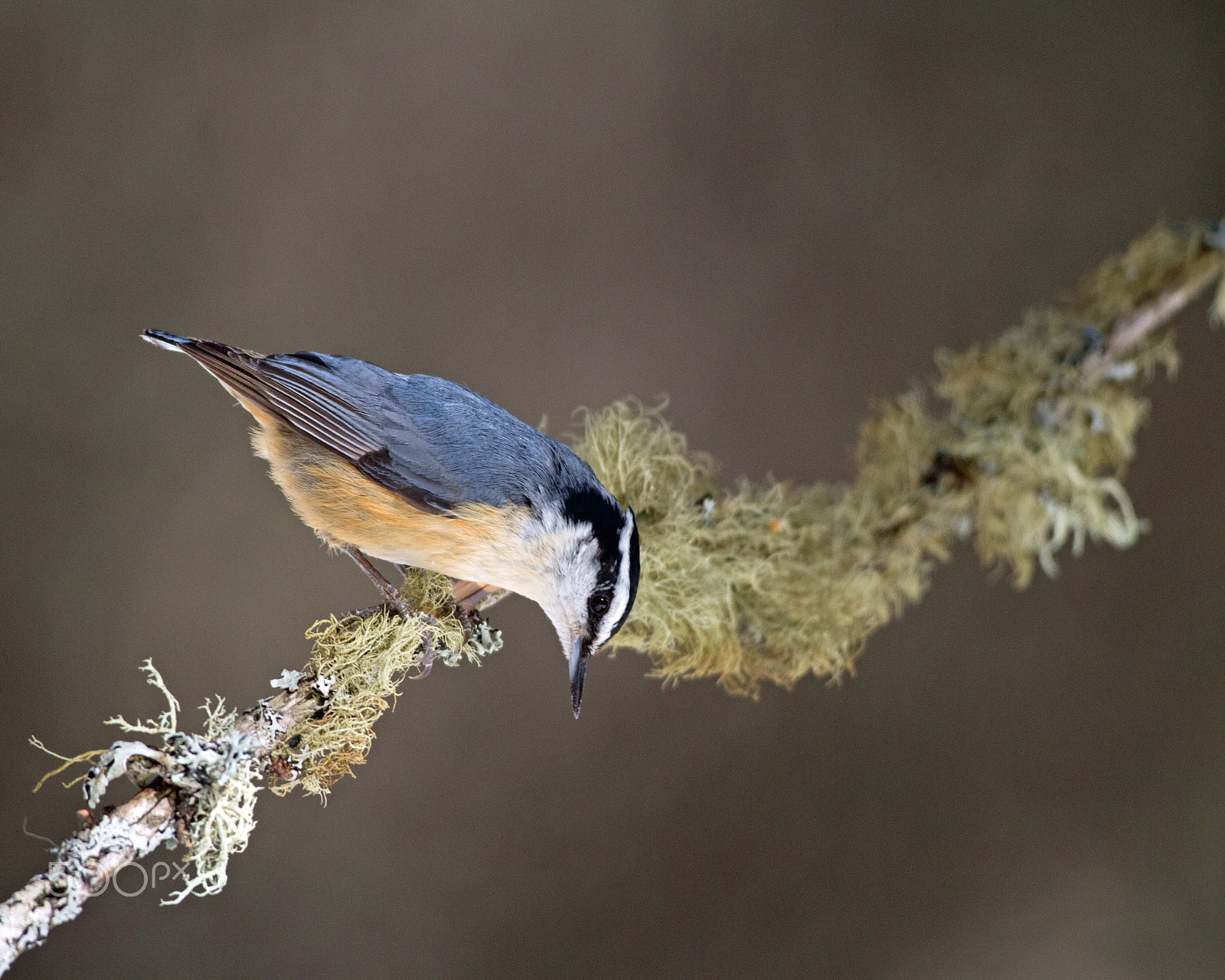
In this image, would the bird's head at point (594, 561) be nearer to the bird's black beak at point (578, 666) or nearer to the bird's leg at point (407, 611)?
the bird's black beak at point (578, 666)

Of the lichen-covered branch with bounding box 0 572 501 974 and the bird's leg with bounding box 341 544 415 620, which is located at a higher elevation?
the bird's leg with bounding box 341 544 415 620

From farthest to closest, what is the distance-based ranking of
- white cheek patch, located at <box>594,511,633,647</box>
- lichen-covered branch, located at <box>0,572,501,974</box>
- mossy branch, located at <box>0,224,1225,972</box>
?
white cheek patch, located at <box>594,511,633,647</box>
mossy branch, located at <box>0,224,1225,972</box>
lichen-covered branch, located at <box>0,572,501,974</box>

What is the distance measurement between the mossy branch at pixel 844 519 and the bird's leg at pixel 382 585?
0.9 inches

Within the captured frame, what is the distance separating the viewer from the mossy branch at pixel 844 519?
0.81 m

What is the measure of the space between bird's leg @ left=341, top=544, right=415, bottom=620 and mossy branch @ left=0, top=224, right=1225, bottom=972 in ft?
0.08

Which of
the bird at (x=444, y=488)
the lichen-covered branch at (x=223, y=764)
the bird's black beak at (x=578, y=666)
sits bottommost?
the lichen-covered branch at (x=223, y=764)

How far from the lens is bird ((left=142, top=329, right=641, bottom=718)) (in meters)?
0.93

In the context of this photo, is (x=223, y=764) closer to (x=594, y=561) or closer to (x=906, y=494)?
(x=594, y=561)

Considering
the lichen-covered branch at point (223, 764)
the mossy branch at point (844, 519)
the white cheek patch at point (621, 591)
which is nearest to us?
the lichen-covered branch at point (223, 764)

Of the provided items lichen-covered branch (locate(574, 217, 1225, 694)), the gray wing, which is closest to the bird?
the gray wing

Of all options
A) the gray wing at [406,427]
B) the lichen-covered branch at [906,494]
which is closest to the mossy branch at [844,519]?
the lichen-covered branch at [906,494]

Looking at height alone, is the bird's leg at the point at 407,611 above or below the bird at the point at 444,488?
below

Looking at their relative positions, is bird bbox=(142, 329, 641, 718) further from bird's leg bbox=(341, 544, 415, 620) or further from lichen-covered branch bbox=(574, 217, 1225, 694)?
lichen-covered branch bbox=(574, 217, 1225, 694)

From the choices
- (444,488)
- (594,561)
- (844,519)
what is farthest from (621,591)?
(844,519)
